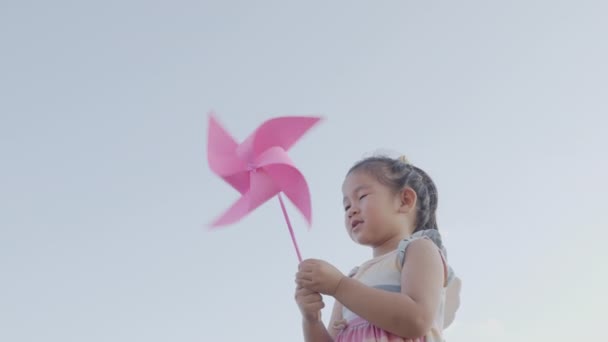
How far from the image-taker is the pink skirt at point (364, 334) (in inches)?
91.0

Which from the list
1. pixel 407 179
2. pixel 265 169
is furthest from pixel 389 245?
pixel 265 169

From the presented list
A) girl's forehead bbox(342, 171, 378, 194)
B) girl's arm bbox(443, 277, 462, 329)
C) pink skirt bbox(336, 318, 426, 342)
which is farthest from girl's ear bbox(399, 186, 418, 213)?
pink skirt bbox(336, 318, 426, 342)

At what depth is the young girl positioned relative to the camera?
7.49ft

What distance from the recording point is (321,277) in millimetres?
2340

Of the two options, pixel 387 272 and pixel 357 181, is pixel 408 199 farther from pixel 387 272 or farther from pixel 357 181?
pixel 387 272

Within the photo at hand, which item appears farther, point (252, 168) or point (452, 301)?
point (252, 168)

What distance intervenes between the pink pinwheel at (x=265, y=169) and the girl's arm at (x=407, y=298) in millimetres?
486

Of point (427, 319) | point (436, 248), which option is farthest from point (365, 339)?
point (436, 248)

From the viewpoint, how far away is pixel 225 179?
9.31 feet

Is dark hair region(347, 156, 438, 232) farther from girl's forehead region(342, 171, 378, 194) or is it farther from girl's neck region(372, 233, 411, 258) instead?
girl's neck region(372, 233, 411, 258)

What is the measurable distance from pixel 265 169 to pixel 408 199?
0.47 meters

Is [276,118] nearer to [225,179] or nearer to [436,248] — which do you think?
[225,179]

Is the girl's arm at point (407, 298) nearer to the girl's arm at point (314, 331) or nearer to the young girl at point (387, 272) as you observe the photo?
the young girl at point (387, 272)

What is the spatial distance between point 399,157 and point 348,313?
23.2 inches
